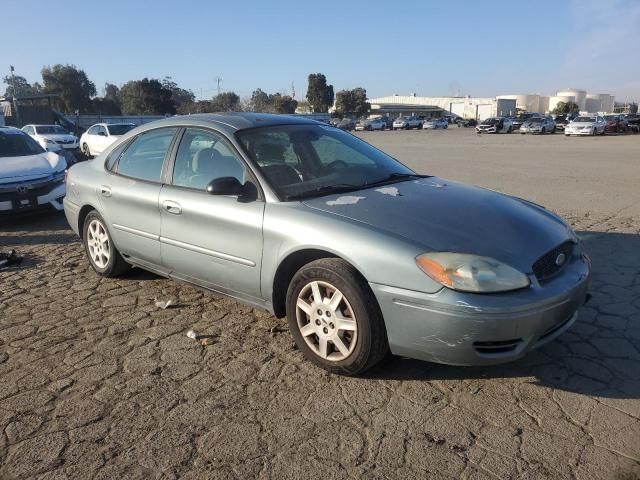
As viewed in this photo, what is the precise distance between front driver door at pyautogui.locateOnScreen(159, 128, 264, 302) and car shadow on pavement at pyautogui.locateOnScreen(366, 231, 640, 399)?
1.17 metres

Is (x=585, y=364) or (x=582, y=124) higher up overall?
(x=582, y=124)

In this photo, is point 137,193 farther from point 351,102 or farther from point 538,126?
point 351,102

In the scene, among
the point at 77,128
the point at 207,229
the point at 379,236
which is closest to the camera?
the point at 379,236

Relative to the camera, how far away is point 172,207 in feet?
13.4

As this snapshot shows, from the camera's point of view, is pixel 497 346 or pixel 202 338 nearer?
pixel 497 346

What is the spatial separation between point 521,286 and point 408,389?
0.89 meters

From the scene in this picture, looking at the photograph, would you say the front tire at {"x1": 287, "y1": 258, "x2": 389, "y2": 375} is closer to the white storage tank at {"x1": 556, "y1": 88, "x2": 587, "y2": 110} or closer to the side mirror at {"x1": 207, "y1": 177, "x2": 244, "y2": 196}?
the side mirror at {"x1": 207, "y1": 177, "x2": 244, "y2": 196}

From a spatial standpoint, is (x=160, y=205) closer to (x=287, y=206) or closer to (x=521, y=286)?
(x=287, y=206)

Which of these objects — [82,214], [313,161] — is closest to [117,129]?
[82,214]

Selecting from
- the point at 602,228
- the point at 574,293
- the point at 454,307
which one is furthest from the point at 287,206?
the point at 602,228

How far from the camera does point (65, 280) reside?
521cm

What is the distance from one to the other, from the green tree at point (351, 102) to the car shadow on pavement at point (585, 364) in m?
94.5

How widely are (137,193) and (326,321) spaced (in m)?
2.21

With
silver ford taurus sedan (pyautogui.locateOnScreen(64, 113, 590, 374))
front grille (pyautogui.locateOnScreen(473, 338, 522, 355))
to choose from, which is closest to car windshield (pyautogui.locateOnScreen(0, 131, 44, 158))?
silver ford taurus sedan (pyautogui.locateOnScreen(64, 113, 590, 374))
